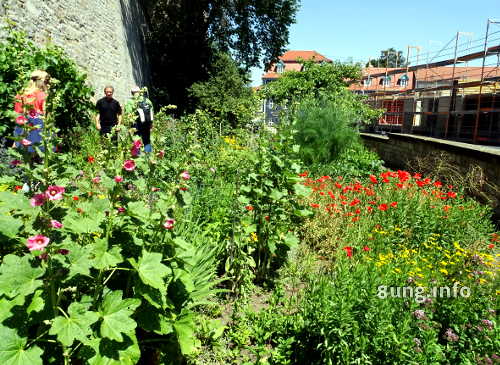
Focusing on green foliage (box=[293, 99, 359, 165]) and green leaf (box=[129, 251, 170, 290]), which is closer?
green leaf (box=[129, 251, 170, 290])

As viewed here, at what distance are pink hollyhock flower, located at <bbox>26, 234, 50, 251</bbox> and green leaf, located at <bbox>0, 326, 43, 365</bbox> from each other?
16.0 inches

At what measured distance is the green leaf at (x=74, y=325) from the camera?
4.68 feet

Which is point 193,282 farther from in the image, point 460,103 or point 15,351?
point 460,103

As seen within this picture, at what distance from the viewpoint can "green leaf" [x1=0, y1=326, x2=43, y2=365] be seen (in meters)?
1.44

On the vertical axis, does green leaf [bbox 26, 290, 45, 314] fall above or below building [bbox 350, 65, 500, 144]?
below

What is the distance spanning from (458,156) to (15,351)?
7015mm

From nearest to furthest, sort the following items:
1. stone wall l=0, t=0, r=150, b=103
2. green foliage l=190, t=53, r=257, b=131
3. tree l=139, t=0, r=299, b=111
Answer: stone wall l=0, t=0, r=150, b=103 < green foliage l=190, t=53, r=257, b=131 < tree l=139, t=0, r=299, b=111

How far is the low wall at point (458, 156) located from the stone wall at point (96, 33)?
7.95 meters

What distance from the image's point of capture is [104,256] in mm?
1642

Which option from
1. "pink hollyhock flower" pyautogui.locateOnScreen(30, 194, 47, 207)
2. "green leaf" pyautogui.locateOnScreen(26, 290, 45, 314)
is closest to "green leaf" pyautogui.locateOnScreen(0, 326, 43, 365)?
"green leaf" pyautogui.locateOnScreen(26, 290, 45, 314)

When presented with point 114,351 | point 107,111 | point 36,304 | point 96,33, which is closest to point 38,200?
point 36,304

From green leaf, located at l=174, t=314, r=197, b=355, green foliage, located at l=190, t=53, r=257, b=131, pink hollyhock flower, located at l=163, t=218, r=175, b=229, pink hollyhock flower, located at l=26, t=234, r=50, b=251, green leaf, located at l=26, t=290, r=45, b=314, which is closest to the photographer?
pink hollyhock flower, located at l=26, t=234, r=50, b=251

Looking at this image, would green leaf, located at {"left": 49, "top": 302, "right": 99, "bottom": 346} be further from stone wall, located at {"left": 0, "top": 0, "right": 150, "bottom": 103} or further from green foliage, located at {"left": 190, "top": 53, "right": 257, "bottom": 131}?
green foliage, located at {"left": 190, "top": 53, "right": 257, "bottom": 131}

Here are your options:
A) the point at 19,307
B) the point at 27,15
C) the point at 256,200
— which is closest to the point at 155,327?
the point at 19,307
